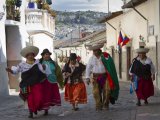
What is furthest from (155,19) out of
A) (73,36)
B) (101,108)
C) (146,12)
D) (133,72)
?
(73,36)

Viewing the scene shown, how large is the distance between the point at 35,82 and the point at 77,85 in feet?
5.70

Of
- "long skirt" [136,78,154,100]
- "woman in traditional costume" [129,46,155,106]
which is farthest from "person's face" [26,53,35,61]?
"long skirt" [136,78,154,100]

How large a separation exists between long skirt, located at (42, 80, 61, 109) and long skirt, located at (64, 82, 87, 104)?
93cm

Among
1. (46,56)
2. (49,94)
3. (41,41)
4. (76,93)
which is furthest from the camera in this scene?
(41,41)

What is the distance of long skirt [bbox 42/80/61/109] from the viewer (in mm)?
12165

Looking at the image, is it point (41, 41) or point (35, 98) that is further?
point (41, 41)

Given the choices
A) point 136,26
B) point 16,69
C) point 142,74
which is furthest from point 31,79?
point 136,26

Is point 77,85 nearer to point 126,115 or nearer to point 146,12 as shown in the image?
point 126,115

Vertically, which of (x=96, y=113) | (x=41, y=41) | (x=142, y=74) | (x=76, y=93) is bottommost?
(x=96, y=113)

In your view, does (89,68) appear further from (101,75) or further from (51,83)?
(51,83)

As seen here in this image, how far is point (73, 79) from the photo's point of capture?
44.3 feet

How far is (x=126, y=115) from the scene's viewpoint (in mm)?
11742

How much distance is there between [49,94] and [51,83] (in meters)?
0.34

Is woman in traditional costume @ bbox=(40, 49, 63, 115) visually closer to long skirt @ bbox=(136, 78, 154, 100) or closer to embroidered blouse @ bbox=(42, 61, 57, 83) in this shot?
embroidered blouse @ bbox=(42, 61, 57, 83)
